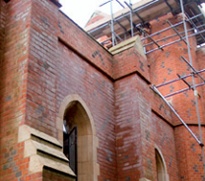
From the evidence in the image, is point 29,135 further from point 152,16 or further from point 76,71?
point 152,16

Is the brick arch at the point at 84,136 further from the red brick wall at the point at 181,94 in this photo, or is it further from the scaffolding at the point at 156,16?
the scaffolding at the point at 156,16

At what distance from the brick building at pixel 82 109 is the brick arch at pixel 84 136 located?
0.02 m

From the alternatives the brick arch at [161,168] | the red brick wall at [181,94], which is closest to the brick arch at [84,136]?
the brick arch at [161,168]

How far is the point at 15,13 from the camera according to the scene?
25.8 ft

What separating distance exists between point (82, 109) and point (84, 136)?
0.56 meters

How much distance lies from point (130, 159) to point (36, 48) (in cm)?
342

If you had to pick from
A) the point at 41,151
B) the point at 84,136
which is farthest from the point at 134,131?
the point at 41,151

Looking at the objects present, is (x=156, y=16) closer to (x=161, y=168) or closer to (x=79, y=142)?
(x=161, y=168)

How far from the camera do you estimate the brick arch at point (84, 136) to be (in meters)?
8.75

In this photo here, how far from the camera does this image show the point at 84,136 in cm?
912

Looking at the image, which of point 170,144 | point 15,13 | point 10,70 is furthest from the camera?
point 170,144

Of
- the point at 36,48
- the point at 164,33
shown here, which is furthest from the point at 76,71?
the point at 164,33

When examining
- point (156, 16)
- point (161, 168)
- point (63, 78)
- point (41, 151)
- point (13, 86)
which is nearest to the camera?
point (41, 151)

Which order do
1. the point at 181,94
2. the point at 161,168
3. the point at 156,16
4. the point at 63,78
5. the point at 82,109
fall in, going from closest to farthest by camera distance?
the point at 63,78 < the point at 82,109 < the point at 161,168 < the point at 181,94 < the point at 156,16
